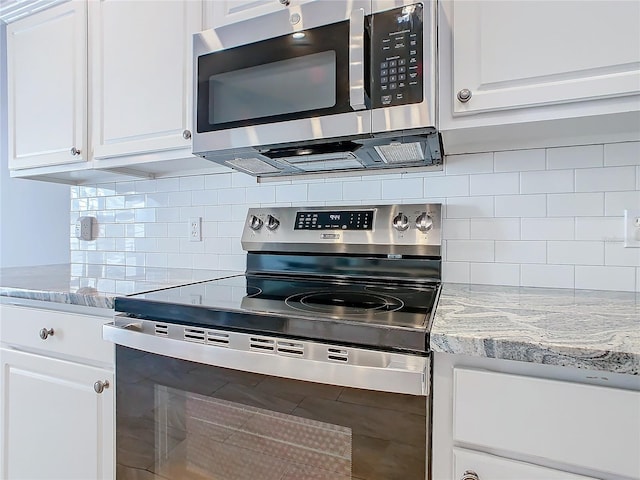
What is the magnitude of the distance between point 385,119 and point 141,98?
0.98 m

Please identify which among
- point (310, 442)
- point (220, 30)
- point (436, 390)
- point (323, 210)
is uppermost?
point (220, 30)

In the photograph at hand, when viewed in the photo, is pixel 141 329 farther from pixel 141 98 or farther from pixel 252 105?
pixel 141 98

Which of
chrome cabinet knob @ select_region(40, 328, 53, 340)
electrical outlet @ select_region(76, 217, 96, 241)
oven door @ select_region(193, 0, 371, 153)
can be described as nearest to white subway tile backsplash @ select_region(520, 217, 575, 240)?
oven door @ select_region(193, 0, 371, 153)

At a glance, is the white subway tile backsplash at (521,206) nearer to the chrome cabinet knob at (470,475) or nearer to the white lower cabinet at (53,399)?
the chrome cabinet knob at (470,475)

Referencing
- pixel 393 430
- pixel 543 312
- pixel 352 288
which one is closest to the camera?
pixel 393 430

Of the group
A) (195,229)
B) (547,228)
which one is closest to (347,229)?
(547,228)

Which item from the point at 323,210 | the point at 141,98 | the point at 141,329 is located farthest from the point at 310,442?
the point at 141,98

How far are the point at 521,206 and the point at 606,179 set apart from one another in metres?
0.24

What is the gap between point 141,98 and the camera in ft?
4.61

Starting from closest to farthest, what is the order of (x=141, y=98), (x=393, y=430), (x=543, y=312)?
(x=393, y=430), (x=543, y=312), (x=141, y=98)

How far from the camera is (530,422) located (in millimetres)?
636

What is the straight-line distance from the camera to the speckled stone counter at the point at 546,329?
1.92 ft

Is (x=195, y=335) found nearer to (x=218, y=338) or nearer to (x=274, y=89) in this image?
(x=218, y=338)

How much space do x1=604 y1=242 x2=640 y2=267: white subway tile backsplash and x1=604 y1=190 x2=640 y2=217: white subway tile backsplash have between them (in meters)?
0.09
